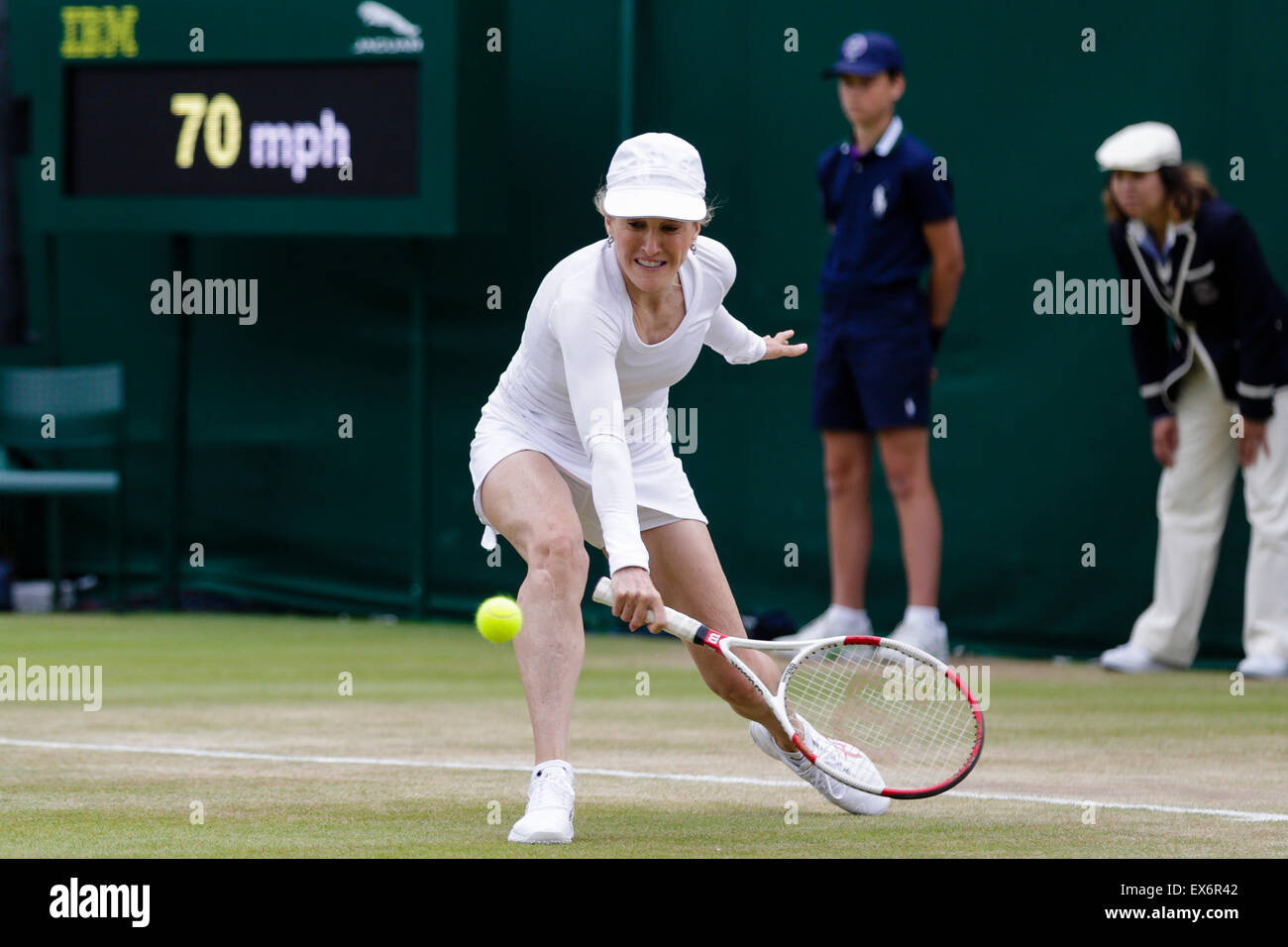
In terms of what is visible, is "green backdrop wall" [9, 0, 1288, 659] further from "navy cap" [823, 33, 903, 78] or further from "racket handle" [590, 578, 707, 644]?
"racket handle" [590, 578, 707, 644]

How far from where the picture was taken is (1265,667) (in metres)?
7.98

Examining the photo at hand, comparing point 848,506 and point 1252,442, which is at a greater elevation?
point 1252,442

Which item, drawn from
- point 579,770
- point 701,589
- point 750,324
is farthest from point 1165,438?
point 701,589

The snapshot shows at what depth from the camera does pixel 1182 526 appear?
8211 mm

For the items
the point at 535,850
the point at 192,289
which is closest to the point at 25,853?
the point at 535,850

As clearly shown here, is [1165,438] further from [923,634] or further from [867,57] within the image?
[867,57]

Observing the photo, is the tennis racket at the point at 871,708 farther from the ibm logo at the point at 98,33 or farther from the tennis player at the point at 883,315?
the ibm logo at the point at 98,33

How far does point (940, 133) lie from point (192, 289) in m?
3.92

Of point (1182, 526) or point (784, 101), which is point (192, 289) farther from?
point (1182, 526)

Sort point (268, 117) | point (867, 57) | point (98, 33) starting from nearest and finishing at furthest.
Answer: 1. point (867, 57)
2. point (268, 117)
3. point (98, 33)

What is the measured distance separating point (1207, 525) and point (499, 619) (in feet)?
14.2

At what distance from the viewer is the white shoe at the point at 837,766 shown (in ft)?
16.1

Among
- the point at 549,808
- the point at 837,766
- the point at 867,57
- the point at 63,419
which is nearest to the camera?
the point at 549,808

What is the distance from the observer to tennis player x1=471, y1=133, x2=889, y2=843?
15.0 ft
